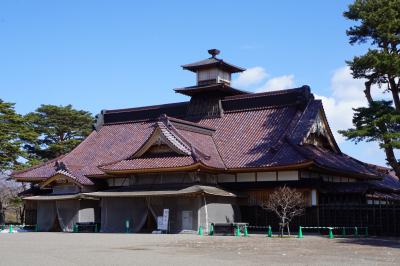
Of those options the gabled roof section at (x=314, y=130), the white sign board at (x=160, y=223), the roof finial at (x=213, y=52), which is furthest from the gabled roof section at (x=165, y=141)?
the roof finial at (x=213, y=52)

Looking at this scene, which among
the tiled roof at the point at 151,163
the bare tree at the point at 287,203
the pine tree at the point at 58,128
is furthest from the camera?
the pine tree at the point at 58,128

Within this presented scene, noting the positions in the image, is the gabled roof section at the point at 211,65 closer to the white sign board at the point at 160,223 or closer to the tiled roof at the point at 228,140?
the tiled roof at the point at 228,140

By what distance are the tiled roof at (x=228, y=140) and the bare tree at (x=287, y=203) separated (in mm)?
1944

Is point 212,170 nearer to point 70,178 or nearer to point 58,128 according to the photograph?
point 70,178

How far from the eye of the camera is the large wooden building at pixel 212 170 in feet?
102

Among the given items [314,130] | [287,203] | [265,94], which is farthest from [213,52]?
[287,203]

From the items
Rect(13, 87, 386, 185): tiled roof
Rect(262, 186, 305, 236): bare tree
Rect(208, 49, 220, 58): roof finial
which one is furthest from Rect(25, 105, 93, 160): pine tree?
Rect(262, 186, 305, 236): bare tree

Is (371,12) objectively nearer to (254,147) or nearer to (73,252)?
(254,147)

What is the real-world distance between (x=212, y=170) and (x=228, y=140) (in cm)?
534

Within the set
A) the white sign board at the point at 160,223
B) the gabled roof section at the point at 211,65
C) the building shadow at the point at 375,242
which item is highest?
the gabled roof section at the point at 211,65

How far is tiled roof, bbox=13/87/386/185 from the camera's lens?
32281 mm

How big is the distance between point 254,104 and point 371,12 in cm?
1242

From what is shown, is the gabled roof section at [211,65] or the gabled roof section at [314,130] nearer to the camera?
the gabled roof section at [314,130]

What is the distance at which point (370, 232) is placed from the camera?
28.6 metres
